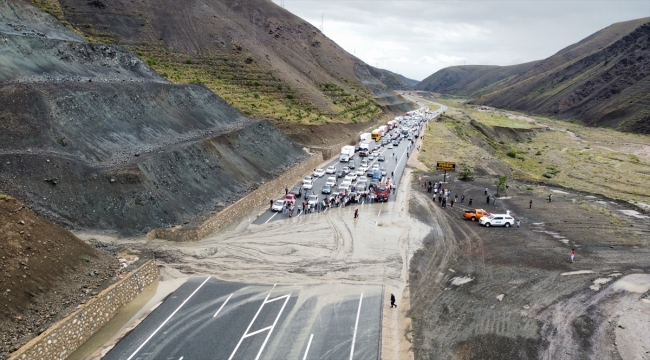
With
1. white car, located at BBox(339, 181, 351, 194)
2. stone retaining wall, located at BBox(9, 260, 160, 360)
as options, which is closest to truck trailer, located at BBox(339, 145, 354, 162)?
white car, located at BBox(339, 181, 351, 194)

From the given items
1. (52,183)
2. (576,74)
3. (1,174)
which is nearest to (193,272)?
(52,183)

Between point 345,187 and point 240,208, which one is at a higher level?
point 345,187

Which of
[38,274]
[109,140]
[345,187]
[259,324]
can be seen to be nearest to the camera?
[38,274]

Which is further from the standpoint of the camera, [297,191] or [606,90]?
[606,90]

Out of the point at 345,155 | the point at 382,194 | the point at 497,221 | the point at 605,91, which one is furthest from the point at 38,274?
the point at 605,91

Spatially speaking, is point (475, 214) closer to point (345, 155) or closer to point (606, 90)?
point (345, 155)

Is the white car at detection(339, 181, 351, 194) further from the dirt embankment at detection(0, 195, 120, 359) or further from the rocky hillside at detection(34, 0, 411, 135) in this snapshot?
the dirt embankment at detection(0, 195, 120, 359)

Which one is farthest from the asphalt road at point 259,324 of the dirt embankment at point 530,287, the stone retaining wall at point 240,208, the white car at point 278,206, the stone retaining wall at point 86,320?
the white car at point 278,206

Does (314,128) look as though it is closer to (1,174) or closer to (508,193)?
(508,193)
